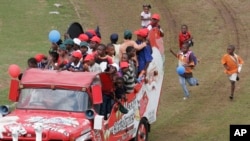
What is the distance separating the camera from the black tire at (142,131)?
17.2 metres

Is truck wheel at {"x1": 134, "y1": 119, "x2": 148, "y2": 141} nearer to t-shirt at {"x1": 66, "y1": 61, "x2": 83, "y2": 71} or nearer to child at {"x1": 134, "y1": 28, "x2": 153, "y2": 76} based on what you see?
child at {"x1": 134, "y1": 28, "x2": 153, "y2": 76}

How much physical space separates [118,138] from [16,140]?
2939mm

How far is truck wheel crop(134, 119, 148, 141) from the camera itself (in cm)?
1723

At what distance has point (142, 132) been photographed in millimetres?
17484

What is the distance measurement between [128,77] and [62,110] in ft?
6.64

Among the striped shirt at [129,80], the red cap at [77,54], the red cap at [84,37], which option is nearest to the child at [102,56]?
the striped shirt at [129,80]

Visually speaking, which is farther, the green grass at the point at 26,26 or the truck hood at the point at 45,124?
the green grass at the point at 26,26

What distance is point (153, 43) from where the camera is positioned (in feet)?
61.1

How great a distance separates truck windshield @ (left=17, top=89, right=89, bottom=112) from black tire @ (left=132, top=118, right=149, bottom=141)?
2.48m

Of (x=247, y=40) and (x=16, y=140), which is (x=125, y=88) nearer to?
(x=16, y=140)

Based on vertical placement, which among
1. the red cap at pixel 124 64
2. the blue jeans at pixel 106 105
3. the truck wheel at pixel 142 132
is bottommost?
the truck wheel at pixel 142 132

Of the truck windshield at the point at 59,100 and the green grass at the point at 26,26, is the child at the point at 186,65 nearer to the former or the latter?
the green grass at the point at 26,26

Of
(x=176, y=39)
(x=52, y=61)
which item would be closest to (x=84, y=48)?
(x=52, y=61)

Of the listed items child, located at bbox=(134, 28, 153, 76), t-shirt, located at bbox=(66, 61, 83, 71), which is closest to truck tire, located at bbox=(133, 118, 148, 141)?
child, located at bbox=(134, 28, 153, 76)
